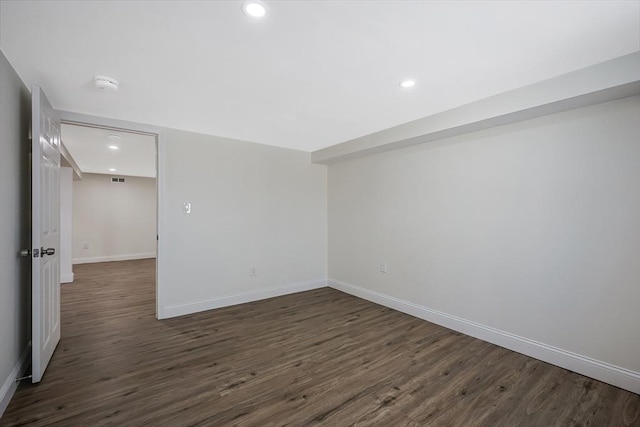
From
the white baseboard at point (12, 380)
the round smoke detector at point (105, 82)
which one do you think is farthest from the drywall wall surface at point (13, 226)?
the round smoke detector at point (105, 82)

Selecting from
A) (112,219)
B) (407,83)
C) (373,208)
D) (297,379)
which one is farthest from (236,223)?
(112,219)

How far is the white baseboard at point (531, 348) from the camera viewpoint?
2149 millimetres

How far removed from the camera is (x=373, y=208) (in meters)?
4.17

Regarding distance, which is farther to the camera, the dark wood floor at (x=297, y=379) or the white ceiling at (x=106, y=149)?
the white ceiling at (x=106, y=149)

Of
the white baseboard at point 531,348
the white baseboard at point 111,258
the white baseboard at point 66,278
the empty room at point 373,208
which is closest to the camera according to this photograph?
the empty room at point 373,208

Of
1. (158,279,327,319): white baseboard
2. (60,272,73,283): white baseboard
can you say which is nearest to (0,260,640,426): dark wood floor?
(158,279,327,319): white baseboard

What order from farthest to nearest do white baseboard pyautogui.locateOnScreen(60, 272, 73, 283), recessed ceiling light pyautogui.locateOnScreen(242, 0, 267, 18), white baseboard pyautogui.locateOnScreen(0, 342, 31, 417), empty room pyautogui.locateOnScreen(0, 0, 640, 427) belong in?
1. white baseboard pyautogui.locateOnScreen(60, 272, 73, 283)
2. white baseboard pyautogui.locateOnScreen(0, 342, 31, 417)
3. empty room pyautogui.locateOnScreen(0, 0, 640, 427)
4. recessed ceiling light pyautogui.locateOnScreen(242, 0, 267, 18)

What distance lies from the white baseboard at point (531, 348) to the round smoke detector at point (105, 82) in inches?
148

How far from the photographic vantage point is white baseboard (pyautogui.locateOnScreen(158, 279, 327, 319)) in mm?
3491

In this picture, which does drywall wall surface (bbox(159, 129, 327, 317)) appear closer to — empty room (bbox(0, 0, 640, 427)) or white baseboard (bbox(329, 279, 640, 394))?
empty room (bbox(0, 0, 640, 427))

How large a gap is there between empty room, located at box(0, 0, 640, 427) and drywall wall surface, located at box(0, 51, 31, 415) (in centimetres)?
3

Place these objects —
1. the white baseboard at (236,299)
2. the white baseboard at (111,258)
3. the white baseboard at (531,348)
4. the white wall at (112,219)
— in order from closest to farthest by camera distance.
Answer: the white baseboard at (531,348) → the white baseboard at (236,299) → the white baseboard at (111,258) → the white wall at (112,219)

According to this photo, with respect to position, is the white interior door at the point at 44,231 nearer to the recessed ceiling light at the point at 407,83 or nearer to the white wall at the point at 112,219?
the recessed ceiling light at the point at 407,83

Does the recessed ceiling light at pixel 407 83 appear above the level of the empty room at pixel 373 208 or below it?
above
